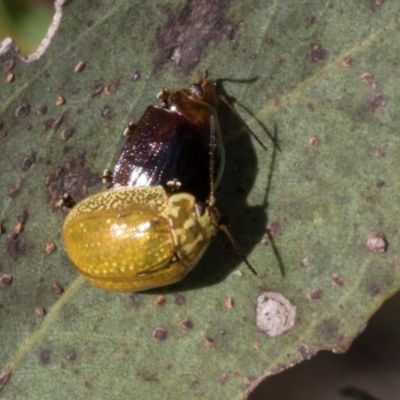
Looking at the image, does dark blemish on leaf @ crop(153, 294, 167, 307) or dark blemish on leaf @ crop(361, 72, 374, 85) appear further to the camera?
dark blemish on leaf @ crop(153, 294, 167, 307)

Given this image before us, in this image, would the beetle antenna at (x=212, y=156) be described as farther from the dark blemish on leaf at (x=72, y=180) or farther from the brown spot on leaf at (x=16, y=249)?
the brown spot on leaf at (x=16, y=249)

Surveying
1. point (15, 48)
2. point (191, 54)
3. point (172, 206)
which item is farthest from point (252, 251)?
point (15, 48)

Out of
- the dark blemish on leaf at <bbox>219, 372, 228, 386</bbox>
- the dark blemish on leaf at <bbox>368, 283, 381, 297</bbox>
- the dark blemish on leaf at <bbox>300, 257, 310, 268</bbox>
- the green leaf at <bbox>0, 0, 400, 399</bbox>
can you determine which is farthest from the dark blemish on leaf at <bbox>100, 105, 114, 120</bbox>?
the dark blemish on leaf at <bbox>368, 283, 381, 297</bbox>

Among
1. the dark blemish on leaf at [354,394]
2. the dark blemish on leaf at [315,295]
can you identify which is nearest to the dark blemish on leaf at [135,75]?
the dark blemish on leaf at [315,295]

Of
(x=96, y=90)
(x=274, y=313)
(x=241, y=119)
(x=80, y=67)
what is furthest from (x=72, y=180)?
(x=274, y=313)

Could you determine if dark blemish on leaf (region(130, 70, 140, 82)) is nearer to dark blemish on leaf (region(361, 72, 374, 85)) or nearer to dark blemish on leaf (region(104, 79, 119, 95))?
dark blemish on leaf (region(104, 79, 119, 95))
